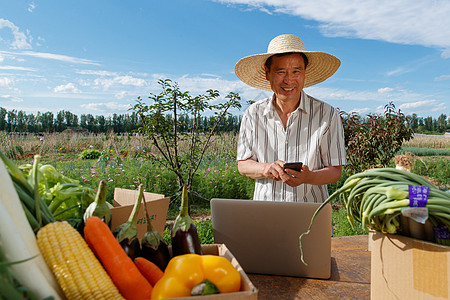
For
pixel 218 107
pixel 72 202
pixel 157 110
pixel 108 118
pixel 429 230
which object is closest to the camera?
pixel 429 230

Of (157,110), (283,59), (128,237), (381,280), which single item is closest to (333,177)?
(283,59)

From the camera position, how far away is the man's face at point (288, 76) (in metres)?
2.28

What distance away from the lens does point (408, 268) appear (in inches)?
36.7

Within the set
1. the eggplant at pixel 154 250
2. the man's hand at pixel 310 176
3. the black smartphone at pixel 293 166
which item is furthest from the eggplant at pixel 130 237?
the man's hand at pixel 310 176

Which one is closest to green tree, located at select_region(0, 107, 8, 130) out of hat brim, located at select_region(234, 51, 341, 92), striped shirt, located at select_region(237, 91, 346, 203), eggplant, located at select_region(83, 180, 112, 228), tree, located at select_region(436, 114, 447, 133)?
hat brim, located at select_region(234, 51, 341, 92)

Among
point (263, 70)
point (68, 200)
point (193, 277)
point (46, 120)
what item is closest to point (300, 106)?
point (263, 70)

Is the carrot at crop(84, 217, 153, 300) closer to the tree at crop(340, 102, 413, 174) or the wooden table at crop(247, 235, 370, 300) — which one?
the wooden table at crop(247, 235, 370, 300)

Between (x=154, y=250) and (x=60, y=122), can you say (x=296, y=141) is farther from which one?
(x=60, y=122)

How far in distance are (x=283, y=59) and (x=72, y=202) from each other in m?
1.68

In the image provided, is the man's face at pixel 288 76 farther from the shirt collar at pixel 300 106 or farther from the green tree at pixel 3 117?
the green tree at pixel 3 117

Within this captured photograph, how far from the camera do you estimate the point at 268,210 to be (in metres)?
1.37

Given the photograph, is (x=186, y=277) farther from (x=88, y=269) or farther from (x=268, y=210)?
(x=268, y=210)

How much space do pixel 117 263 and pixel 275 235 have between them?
74 centimetres

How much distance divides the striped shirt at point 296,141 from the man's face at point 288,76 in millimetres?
134
